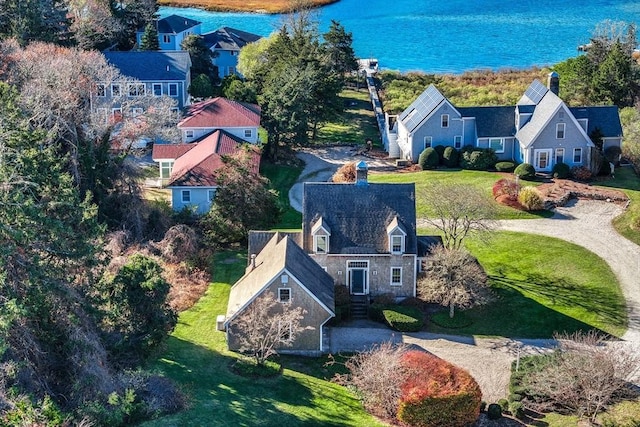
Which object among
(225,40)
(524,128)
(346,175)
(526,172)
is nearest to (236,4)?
(225,40)

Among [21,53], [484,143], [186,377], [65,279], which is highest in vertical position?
[21,53]

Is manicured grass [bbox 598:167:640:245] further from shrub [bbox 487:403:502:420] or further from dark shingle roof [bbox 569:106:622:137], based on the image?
shrub [bbox 487:403:502:420]

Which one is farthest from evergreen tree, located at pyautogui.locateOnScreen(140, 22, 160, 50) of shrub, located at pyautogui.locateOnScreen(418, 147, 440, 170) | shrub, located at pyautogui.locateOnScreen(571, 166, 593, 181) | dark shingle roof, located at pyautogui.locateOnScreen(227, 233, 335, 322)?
dark shingle roof, located at pyautogui.locateOnScreen(227, 233, 335, 322)

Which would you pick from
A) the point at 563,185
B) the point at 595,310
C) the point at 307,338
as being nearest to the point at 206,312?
the point at 307,338

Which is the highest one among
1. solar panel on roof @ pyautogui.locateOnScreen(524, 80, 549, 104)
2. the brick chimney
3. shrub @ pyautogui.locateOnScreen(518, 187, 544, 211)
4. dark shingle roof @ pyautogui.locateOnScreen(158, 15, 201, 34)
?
dark shingle roof @ pyautogui.locateOnScreen(158, 15, 201, 34)

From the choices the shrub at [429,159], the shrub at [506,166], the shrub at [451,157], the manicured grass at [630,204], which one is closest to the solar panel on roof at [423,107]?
the shrub at [429,159]

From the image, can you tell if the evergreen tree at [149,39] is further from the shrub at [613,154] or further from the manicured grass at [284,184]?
the shrub at [613,154]

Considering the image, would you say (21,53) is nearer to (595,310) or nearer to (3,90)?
(3,90)
